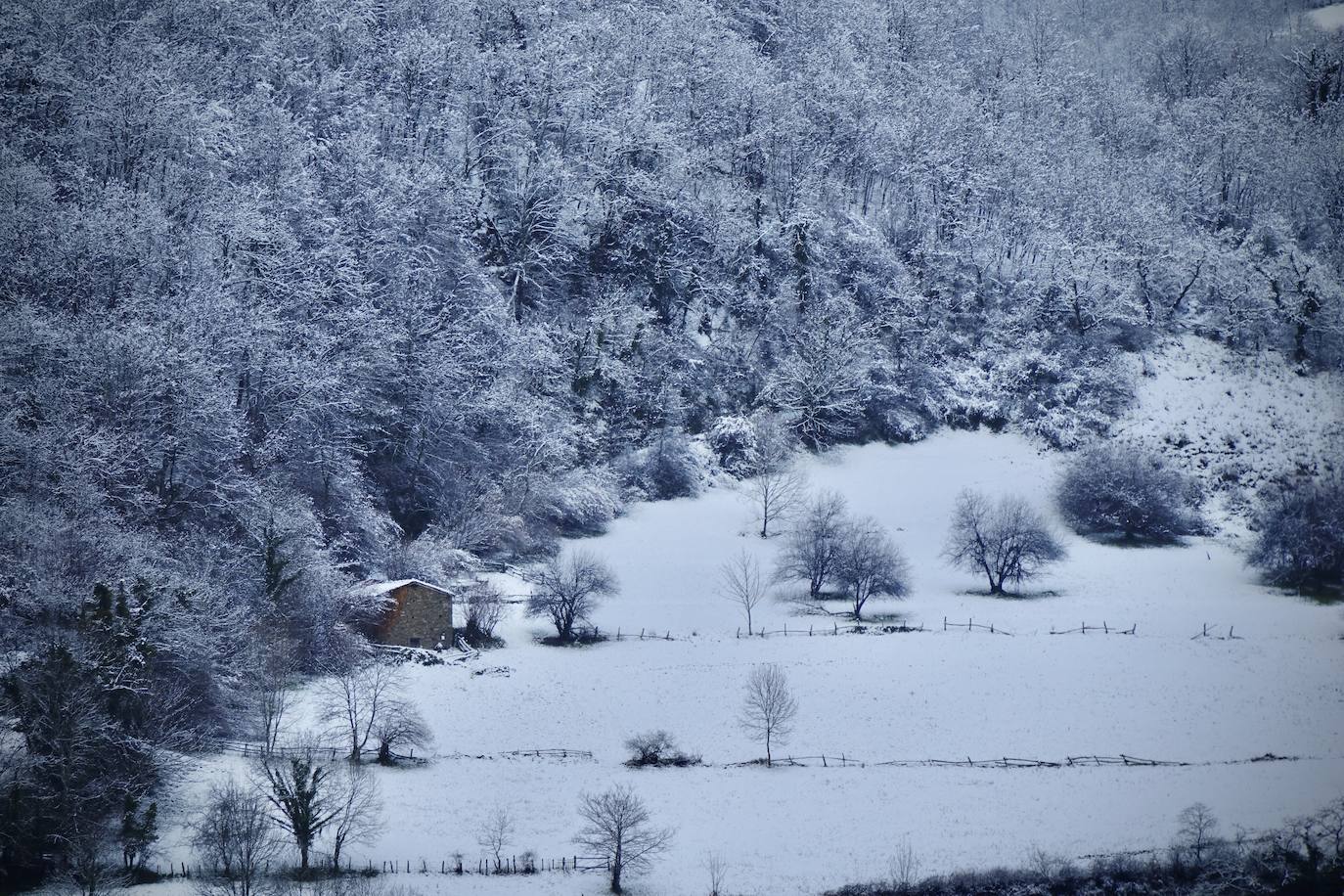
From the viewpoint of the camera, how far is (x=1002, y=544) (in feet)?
183

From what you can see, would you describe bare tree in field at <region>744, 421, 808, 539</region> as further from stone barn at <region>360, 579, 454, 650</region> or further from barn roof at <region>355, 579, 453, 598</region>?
barn roof at <region>355, 579, 453, 598</region>

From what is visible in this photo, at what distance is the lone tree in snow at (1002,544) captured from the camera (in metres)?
55.7

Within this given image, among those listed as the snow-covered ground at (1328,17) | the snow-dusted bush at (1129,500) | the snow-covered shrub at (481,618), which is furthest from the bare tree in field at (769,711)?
the snow-covered ground at (1328,17)

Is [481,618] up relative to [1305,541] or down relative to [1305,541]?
down

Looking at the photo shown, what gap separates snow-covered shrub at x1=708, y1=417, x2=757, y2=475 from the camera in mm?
66250

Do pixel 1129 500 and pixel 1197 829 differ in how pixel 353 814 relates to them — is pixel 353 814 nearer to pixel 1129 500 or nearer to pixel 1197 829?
pixel 1197 829

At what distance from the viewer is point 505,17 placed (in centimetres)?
9038

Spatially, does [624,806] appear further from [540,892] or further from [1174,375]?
[1174,375]

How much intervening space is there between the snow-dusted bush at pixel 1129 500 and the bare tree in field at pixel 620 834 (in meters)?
37.3

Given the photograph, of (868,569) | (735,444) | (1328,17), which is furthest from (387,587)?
(1328,17)

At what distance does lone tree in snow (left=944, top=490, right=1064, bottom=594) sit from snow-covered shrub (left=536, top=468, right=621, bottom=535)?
17.3 m

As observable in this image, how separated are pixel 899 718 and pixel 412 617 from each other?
18798 mm

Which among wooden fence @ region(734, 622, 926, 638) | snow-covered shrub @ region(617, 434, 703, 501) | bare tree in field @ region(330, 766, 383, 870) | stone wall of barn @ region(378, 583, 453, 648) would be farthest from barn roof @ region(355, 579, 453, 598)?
snow-covered shrub @ region(617, 434, 703, 501)

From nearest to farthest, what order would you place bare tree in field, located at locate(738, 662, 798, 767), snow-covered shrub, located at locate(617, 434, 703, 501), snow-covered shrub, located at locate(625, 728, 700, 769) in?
snow-covered shrub, located at locate(625, 728, 700, 769) < bare tree in field, located at locate(738, 662, 798, 767) < snow-covered shrub, located at locate(617, 434, 703, 501)
